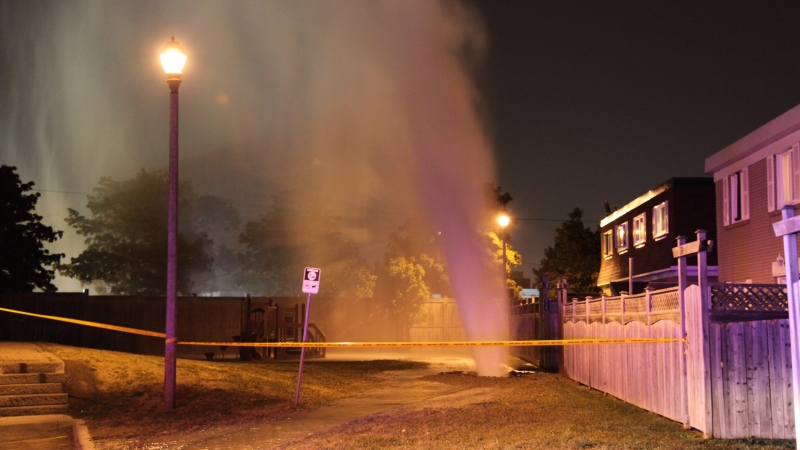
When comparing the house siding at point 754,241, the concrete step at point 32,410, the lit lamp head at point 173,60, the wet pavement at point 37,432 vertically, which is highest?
the lit lamp head at point 173,60

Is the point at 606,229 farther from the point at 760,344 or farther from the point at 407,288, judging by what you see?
the point at 760,344

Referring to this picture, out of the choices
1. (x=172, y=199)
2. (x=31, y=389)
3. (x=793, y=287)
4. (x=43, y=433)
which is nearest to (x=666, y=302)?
(x=793, y=287)

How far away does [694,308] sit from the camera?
1170 cm

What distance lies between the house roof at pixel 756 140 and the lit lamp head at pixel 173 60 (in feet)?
45.0

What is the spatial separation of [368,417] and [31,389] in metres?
5.89

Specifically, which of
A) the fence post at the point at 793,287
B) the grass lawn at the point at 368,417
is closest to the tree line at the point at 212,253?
the grass lawn at the point at 368,417

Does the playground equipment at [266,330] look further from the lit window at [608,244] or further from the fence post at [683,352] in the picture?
the fence post at [683,352]

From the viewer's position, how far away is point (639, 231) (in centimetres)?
3550

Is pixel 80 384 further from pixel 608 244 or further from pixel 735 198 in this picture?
pixel 608 244

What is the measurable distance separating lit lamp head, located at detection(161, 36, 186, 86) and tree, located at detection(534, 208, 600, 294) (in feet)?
156

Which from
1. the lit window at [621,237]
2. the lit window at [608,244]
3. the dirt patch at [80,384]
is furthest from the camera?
the lit window at [608,244]

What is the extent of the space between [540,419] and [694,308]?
296 cm

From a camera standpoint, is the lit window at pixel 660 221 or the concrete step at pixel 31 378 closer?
the concrete step at pixel 31 378

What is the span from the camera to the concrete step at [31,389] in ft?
47.4
